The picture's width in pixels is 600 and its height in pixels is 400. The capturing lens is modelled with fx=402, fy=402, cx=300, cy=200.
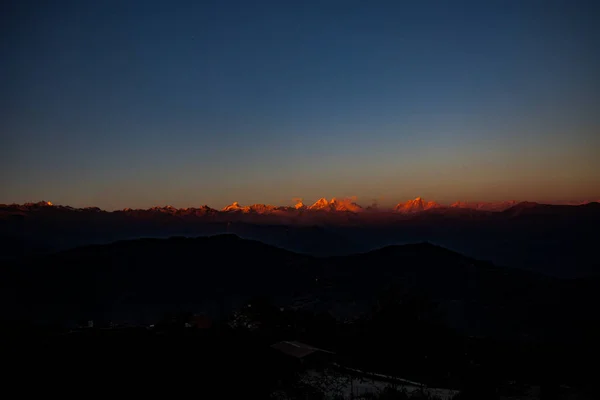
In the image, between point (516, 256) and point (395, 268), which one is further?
point (516, 256)

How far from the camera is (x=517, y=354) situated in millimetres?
40562

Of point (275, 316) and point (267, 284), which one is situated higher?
point (275, 316)

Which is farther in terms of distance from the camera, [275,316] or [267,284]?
[267,284]

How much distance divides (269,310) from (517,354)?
27.9 metres

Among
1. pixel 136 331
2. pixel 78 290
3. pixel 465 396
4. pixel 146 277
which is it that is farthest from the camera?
pixel 146 277

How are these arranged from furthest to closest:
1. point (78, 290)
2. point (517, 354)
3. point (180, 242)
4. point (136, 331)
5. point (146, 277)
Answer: point (180, 242)
point (146, 277)
point (78, 290)
point (517, 354)
point (136, 331)

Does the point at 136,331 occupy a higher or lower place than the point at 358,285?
higher

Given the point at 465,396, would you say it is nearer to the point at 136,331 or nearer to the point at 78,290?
the point at 136,331

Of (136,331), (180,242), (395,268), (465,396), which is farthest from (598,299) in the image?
(180,242)

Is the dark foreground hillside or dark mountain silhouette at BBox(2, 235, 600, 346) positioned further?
dark mountain silhouette at BBox(2, 235, 600, 346)

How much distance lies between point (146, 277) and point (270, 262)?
3824cm

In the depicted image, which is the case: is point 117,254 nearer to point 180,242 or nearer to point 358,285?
point 180,242

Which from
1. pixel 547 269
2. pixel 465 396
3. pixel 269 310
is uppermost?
pixel 465 396

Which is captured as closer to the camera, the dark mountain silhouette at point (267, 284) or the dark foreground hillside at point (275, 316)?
the dark foreground hillside at point (275, 316)
